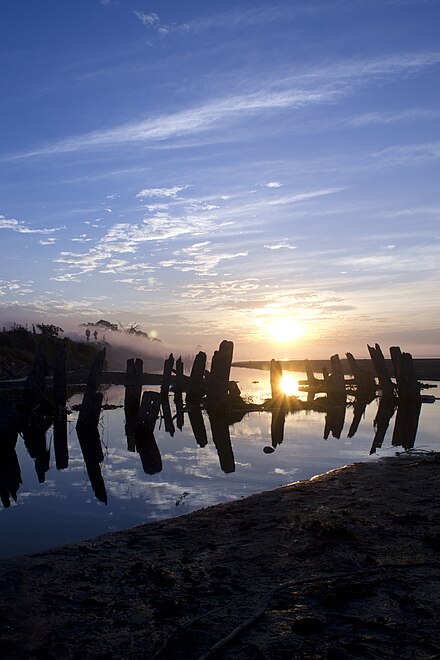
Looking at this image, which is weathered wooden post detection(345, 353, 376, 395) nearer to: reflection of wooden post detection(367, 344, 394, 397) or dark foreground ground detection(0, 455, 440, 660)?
reflection of wooden post detection(367, 344, 394, 397)

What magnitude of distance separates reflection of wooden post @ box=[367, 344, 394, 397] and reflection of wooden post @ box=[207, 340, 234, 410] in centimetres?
724

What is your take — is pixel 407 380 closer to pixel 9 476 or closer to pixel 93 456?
pixel 93 456

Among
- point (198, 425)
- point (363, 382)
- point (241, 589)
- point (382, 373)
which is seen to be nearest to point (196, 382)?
point (198, 425)

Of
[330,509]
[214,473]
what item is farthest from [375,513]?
[214,473]

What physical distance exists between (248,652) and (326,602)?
0.87 m

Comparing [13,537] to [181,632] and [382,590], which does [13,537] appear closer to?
[181,632]

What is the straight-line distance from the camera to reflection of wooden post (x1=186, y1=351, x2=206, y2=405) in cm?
2234

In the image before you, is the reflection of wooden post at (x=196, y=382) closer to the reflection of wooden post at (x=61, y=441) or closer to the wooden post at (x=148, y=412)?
the reflection of wooden post at (x=61, y=441)

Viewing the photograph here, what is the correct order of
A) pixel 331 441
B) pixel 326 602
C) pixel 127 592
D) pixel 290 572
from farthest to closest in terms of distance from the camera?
pixel 331 441, pixel 290 572, pixel 127 592, pixel 326 602

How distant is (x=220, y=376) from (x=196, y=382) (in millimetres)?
2832

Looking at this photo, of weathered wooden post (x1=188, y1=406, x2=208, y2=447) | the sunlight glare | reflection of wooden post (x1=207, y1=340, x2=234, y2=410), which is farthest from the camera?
the sunlight glare

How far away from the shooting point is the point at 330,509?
21.6 ft

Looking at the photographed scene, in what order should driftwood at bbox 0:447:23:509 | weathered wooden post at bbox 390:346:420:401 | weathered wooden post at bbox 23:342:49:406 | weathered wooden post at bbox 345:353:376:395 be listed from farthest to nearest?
weathered wooden post at bbox 345:353:376:395 < weathered wooden post at bbox 390:346:420:401 < weathered wooden post at bbox 23:342:49:406 < driftwood at bbox 0:447:23:509

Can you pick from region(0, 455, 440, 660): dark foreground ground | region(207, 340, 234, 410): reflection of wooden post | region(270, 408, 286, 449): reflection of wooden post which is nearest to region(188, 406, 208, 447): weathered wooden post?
region(207, 340, 234, 410): reflection of wooden post
